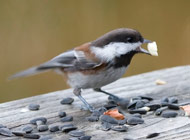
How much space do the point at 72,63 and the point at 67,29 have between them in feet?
6.24

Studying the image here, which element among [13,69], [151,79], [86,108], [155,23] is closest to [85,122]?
[86,108]

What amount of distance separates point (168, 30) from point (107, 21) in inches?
33.6

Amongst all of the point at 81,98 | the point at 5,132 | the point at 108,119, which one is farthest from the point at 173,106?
the point at 5,132

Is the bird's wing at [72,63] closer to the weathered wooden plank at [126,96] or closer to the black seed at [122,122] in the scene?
the weathered wooden plank at [126,96]

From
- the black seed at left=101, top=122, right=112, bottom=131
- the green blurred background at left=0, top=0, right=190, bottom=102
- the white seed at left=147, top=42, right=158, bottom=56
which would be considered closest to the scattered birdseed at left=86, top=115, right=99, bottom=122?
the black seed at left=101, top=122, right=112, bottom=131

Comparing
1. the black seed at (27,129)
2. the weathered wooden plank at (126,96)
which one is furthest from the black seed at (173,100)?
the black seed at (27,129)

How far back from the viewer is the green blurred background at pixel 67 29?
4.92 m

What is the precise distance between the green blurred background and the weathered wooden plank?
5.28 ft

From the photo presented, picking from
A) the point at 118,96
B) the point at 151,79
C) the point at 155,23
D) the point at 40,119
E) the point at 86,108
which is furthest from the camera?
the point at 155,23

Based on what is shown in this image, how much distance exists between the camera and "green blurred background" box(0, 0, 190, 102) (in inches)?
194

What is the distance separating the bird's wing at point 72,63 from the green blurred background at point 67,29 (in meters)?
1.75

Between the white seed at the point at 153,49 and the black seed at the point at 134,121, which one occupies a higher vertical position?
the white seed at the point at 153,49

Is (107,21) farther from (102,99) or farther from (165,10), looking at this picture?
(102,99)

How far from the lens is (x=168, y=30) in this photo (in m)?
5.32
